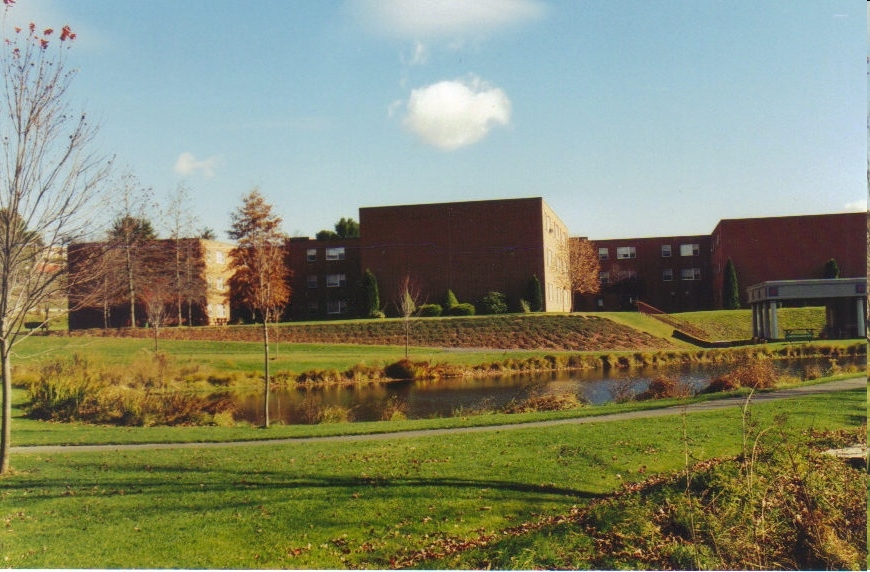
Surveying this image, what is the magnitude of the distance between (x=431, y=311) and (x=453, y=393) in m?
19.0

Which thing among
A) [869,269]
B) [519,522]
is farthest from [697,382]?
[519,522]

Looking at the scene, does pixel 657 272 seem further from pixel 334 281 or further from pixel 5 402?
pixel 5 402

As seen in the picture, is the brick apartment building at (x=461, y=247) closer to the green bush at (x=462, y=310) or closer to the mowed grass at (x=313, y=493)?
the green bush at (x=462, y=310)

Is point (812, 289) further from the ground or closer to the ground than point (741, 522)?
further from the ground

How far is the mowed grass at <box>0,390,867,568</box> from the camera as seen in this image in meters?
6.93

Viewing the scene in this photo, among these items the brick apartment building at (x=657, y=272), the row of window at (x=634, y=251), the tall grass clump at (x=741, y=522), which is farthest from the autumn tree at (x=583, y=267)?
the tall grass clump at (x=741, y=522)

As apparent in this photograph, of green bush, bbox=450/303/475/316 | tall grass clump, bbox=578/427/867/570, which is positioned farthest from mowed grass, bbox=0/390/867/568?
green bush, bbox=450/303/475/316

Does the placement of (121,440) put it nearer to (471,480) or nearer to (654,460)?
(471,480)

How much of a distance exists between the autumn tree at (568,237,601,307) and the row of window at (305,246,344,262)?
18.1m

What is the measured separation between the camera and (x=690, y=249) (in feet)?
88.8

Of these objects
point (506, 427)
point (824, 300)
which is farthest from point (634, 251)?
point (506, 427)

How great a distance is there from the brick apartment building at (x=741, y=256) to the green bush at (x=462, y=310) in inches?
390

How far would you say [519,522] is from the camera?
753 centimetres

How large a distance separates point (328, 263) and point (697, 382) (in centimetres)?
2509
